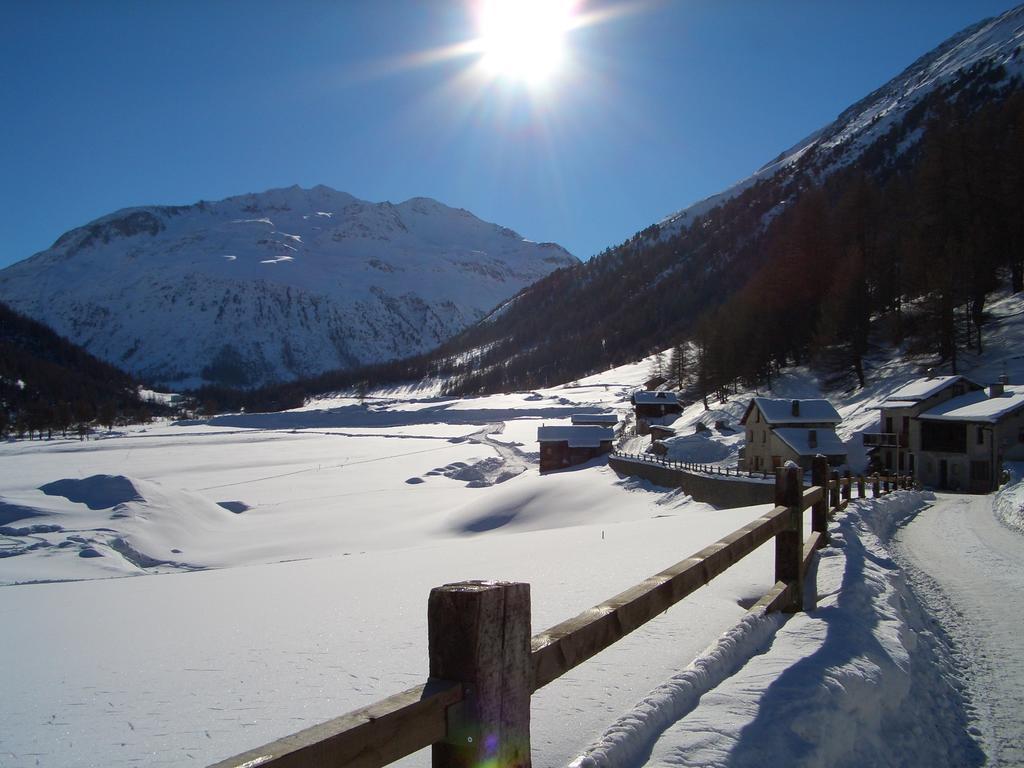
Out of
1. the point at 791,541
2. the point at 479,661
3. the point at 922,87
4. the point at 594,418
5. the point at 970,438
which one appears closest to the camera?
the point at 479,661

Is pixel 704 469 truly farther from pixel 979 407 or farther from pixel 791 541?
pixel 791 541

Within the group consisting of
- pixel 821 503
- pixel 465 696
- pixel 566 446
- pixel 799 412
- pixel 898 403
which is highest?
pixel 898 403

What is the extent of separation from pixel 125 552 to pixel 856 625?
2334 cm

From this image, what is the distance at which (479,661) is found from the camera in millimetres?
2129

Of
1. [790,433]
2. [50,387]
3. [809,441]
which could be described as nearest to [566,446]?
[790,433]

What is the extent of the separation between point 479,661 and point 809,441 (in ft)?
131

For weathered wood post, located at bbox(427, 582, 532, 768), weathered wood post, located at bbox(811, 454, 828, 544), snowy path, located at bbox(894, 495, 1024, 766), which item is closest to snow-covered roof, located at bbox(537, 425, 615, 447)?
snowy path, located at bbox(894, 495, 1024, 766)

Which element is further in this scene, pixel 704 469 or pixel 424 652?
pixel 704 469

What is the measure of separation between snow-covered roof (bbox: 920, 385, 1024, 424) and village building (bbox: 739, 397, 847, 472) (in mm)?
4966

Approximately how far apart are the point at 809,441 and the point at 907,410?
227 inches

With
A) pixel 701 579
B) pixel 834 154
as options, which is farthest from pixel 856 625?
pixel 834 154

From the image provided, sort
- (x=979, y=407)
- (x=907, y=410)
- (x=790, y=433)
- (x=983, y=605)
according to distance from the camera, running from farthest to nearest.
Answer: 1. (x=790, y=433)
2. (x=907, y=410)
3. (x=979, y=407)
4. (x=983, y=605)

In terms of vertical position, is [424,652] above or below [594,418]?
below

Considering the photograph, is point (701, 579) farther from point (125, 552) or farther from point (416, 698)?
point (125, 552)
